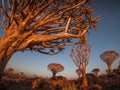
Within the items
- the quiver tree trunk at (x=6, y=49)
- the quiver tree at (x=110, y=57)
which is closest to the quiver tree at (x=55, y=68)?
the quiver tree at (x=110, y=57)

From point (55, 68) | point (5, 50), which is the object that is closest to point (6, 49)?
Answer: point (5, 50)

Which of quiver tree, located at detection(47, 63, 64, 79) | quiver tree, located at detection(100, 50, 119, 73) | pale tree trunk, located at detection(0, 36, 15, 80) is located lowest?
pale tree trunk, located at detection(0, 36, 15, 80)

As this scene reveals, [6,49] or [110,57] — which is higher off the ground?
[110,57]

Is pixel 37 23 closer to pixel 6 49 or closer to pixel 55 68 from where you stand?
pixel 6 49

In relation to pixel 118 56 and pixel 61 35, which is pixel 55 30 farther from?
pixel 118 56

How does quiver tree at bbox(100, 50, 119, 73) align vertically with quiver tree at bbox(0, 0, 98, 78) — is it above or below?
above

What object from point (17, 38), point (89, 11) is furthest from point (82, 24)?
point (17, 38)

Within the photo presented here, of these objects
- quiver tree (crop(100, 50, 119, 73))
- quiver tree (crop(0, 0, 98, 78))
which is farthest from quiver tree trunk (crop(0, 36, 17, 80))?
quiver tree (crop(100, 50, 119, 73))

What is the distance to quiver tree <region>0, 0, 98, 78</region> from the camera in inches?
359

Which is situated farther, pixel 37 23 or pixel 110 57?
pixel 110 57

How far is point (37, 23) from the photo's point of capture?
10086mm

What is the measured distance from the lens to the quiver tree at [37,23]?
29.9 feet

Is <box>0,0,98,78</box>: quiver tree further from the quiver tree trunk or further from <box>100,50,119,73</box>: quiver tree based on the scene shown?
<box>100,50,119,73</box>: quiver tree

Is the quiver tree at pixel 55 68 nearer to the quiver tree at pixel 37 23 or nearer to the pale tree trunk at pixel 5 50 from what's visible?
the quiver tree at pixel 37 23
